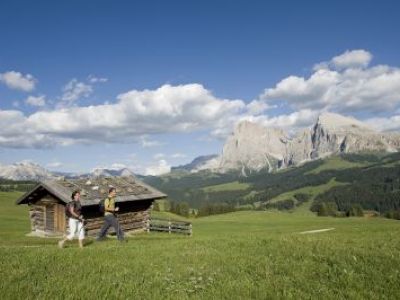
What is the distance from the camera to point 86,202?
3778cm

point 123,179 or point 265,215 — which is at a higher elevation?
point 123,179

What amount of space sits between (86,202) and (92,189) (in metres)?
3.19

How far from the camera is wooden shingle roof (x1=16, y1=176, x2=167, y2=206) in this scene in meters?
38.7

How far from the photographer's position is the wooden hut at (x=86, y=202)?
→ 39.2 metres

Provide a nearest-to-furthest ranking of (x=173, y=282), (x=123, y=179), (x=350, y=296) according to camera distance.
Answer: (x=350, y=296)
(x=173, y=282)
(x=123, y=179)

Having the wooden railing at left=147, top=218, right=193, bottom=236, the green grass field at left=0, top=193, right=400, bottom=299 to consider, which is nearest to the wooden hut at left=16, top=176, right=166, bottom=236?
the wooden railing at left=147, top=218, right=193, bottom=236

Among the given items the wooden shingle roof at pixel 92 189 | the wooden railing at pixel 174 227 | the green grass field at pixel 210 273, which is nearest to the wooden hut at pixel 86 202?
the wooden shingle roof at pixel 92 189

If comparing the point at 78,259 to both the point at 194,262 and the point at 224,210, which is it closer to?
the point at 194,262

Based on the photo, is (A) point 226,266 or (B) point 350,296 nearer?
(B) point 350,296

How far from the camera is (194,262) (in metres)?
12.2

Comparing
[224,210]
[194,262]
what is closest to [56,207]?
[194,262]

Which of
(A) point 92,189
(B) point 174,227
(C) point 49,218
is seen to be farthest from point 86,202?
(B) point 174,227

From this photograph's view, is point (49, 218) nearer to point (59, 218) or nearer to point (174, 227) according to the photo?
point (59, 218)

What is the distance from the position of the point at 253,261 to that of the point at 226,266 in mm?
934
